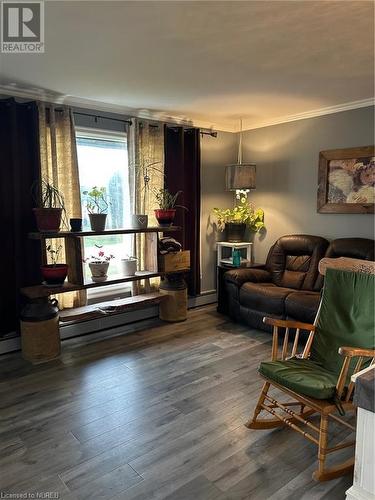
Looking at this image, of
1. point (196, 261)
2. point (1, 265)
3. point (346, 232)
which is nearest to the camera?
point (1, 265)

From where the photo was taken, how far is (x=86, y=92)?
351cm

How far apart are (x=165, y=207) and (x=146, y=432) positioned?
8.55 feet

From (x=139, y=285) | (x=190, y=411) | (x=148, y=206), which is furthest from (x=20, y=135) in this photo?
(x=190, y=411)

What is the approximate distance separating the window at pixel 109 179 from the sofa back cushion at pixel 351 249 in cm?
228

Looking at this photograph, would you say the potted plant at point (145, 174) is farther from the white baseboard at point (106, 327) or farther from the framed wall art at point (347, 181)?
the framed wall art at point (347, 181)

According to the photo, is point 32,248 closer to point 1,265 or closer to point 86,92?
point 1,265

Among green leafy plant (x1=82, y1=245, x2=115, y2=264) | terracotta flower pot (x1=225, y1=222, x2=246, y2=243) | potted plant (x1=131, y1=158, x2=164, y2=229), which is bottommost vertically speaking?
green leafy plant (x1=82, y1=245, x2=115, y2=264)

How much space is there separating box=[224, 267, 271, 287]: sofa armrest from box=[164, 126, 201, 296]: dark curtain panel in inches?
24.6

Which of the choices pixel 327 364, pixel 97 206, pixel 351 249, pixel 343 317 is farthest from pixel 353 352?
pixel 97 206

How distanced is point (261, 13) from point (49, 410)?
2837 mm

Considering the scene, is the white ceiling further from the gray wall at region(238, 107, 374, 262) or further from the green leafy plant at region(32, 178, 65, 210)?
the green leafy plant at region(32, 178, 65, 210)

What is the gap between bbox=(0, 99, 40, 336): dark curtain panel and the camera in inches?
129

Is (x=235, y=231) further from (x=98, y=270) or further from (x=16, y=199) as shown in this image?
(x=16, y=199)

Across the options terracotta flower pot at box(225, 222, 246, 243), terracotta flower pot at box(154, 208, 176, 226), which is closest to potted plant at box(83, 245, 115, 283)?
terracotta flower pot at box(154, 208, 176, 226)
